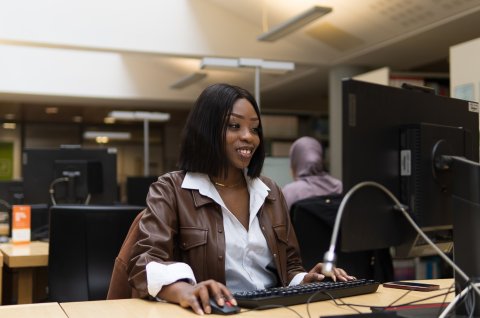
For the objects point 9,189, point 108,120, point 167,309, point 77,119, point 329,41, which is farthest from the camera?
point 108,120

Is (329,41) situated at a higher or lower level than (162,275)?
higher

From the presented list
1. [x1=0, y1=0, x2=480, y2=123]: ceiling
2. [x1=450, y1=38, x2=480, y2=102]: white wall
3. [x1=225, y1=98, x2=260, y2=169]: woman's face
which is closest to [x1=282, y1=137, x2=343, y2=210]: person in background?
[x1=450, y1=38, x2=480, y2=102]: white wall

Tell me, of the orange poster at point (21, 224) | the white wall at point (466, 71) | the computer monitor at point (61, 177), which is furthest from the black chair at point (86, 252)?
the white wall at point (466, 71)

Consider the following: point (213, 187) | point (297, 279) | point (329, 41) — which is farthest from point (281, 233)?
point (329, 41)

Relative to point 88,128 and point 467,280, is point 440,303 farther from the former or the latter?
point 88,128

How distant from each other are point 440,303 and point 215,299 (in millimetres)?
594

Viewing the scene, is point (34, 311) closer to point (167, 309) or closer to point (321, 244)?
point (167, 309)

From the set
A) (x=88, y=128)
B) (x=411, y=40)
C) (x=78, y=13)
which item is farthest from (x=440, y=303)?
(x=88, y=128)

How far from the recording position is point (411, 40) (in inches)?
220

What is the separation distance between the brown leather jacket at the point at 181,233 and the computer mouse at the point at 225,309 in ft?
0.89

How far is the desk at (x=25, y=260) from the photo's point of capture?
273 centimetres

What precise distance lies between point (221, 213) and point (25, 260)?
55.8 inches

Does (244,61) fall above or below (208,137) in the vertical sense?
above

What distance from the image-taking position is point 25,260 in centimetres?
273
